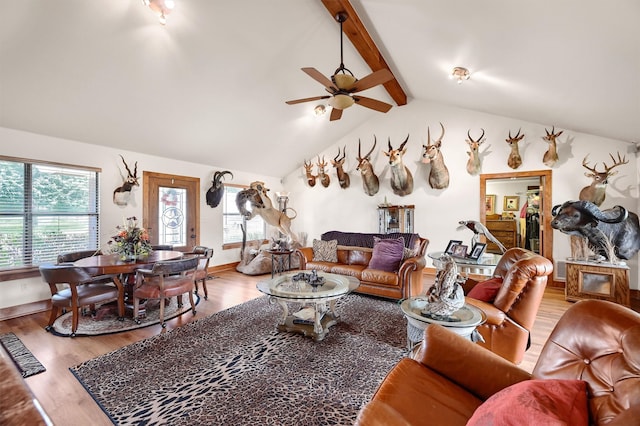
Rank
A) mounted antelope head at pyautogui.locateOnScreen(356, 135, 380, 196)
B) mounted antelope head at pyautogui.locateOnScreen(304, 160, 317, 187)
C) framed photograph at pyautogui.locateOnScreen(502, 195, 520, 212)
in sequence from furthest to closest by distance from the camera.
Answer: framed photograph at pyautogui.locateOnScreen(502, 195, 520, 212), mounted antelope head at pyautogui.locateOnScreen(304, 160, 317, 187), mounted antelope head at pyautogui.locateOnScreen(356, 135, 380, 196)

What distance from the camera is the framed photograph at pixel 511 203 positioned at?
7867 mm

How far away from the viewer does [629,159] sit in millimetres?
4402

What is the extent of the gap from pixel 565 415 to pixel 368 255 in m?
3.96

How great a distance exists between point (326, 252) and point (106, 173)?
156 inches

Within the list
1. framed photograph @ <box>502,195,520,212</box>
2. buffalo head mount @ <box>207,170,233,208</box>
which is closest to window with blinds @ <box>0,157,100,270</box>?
buffalo head mount @ <box>207,170,233,208</box>

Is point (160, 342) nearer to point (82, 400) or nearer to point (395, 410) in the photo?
point (82, 400)

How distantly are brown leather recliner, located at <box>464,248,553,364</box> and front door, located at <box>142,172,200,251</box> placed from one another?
17.8 ft

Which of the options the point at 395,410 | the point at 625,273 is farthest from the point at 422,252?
the point at 395,410

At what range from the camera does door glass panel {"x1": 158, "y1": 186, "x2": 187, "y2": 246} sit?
5406mm

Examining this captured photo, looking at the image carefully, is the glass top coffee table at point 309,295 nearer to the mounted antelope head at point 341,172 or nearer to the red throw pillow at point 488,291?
the red throw pillow at point 488,291

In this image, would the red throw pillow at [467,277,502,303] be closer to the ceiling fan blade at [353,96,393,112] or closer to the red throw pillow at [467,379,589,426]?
the red throw pillow at [467,379,589,426]

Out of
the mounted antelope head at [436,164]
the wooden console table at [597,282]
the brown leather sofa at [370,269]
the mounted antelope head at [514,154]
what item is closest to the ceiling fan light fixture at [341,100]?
the brown leather sofa at [370,269]

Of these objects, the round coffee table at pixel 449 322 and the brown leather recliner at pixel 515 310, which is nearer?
the round coffee table at pixel 449 322

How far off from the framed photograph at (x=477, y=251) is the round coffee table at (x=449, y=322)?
3.88ft
